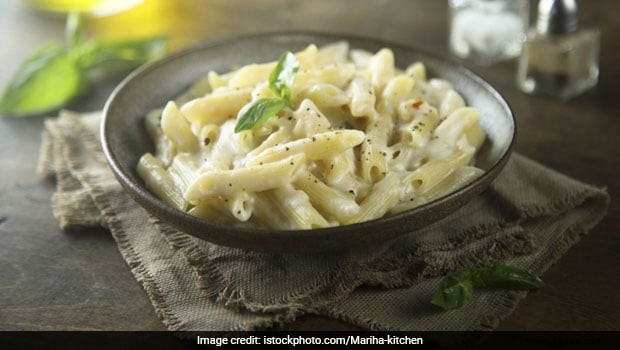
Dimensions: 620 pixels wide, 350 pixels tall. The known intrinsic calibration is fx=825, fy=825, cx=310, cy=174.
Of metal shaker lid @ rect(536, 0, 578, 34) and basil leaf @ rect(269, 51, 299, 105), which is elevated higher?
basil leaf @ rect(269, 51, 299, 105)

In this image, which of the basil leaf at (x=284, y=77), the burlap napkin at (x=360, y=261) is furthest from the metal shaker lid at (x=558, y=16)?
the basil leaf at (x=284, y=77)

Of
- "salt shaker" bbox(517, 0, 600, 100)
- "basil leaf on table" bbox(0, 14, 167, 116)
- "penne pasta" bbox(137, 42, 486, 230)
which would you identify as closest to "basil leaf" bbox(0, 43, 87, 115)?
"basil leaf on table" bbox(0, 14, 167, 116)

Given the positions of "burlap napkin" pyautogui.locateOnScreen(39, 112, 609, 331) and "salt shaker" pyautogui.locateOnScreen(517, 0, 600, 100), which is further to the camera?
"salt shaker" pyautogui.locateOnScreen(517, 0, 600, 100)

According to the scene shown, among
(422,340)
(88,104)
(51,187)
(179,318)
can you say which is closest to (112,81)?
(88,104)

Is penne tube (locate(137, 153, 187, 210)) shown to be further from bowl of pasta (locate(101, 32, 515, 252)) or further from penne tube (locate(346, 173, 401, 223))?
penne tube (locate(346, 173, 401, 223))

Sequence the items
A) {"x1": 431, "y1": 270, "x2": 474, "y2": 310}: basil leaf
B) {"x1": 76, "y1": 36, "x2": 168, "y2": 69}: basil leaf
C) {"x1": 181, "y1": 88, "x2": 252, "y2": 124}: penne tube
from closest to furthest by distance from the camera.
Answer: {"x1": 431, "y1": 270, "x2": 474, "y2": 310}: basil leaf
{"x1": 181, "y1": 88, "x2": 252, "y2": 124}: penne tube
{"x1": 76, "y1": 36, "x2": 168, "y2": 69}: basil leaf

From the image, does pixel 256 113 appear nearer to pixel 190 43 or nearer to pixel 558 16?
pixel 558 16
